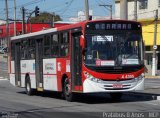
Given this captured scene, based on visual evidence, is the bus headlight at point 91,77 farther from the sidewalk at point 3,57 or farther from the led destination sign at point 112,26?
the sidewalk at point 3,57

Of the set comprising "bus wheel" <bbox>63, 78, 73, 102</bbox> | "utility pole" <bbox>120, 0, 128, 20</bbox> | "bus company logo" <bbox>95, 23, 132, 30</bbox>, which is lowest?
"bus wheel" <bbox>63, 78, 73, 102</bbox>

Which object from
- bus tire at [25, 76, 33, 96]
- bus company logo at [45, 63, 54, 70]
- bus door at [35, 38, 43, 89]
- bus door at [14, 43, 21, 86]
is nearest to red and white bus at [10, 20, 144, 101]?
bus company logo at [45, 63, 54, 70]

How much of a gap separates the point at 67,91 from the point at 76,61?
1.66 metres

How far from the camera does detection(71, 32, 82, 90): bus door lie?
20.5 meters

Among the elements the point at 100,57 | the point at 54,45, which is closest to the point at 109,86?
the point at 100,57

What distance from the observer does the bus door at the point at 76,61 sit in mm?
20484

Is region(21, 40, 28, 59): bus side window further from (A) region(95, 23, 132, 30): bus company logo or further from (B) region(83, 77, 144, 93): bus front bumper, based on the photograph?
(B) region(83, 77, 144, 93): bus front bumper

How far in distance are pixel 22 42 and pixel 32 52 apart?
2093mm

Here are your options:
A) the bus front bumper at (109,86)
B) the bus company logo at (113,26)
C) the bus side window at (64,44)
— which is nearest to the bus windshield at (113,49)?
the bus company logo at (113,26)

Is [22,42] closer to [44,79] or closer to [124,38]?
[44,79]

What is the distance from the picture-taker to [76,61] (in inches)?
817

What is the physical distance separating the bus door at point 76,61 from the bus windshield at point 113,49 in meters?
0.54

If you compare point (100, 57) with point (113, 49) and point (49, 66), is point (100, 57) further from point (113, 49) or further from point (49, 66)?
point (49, 66)

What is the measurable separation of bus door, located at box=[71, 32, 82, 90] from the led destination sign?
0.67m
